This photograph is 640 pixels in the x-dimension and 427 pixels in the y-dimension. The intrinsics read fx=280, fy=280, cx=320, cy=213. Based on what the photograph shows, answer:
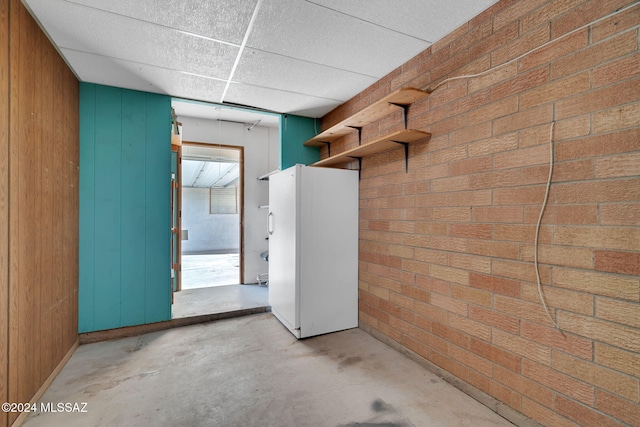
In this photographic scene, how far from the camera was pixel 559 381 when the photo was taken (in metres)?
1.41

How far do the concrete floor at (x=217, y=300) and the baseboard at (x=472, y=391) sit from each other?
1761mm

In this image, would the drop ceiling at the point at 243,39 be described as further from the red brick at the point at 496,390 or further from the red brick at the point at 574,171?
the red brick at the point at 496,390

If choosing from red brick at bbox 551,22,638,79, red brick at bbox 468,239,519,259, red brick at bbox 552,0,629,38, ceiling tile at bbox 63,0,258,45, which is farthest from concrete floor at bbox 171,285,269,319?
red brick at bbox 552,0,629,38

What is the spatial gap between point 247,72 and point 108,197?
183 cm

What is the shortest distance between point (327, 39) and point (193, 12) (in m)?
0.91

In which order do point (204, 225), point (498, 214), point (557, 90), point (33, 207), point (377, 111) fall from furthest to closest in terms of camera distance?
point (204, 225)
point (377, 111)
point (33, 207)
point (498, 214)
point (557, 90)

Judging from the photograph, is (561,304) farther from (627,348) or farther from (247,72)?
(247,72)

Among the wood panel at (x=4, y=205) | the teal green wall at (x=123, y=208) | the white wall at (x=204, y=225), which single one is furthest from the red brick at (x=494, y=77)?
the white wall at (x=204, y=225)

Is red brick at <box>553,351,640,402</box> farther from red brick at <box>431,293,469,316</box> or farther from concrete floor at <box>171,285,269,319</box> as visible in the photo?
concrete floor at <box>171,285,269,319</box>

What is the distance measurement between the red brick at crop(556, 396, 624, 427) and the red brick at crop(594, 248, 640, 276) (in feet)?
2.19

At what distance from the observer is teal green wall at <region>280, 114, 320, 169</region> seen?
3625 mm

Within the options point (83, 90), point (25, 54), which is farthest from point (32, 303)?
point (83, 90)

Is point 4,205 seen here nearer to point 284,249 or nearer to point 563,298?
point 284,249

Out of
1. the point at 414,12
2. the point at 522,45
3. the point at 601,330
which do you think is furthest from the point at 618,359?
the point at 414,12
